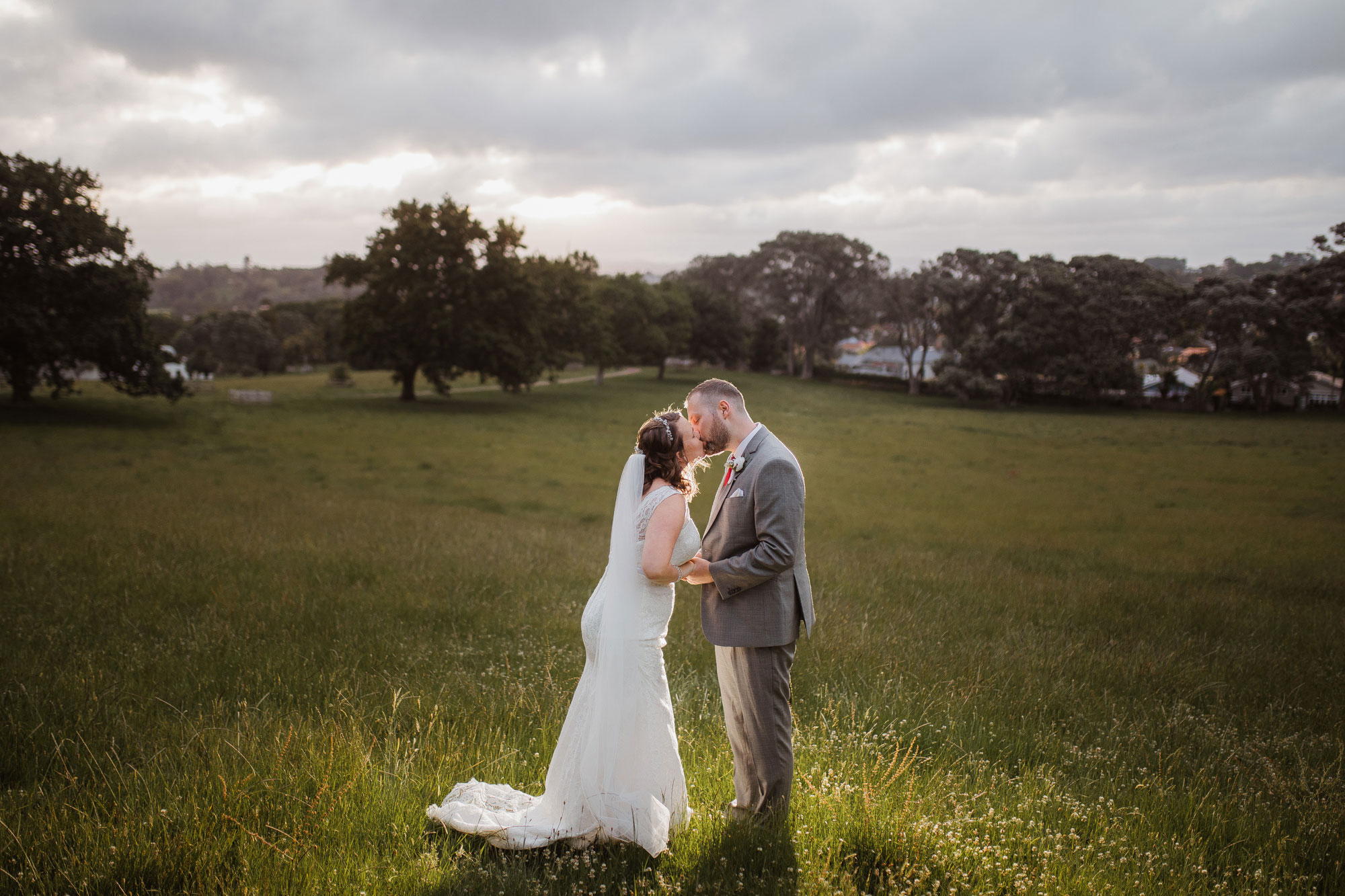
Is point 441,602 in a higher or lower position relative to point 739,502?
lower

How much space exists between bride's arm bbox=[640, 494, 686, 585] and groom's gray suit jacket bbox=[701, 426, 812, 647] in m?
0.28

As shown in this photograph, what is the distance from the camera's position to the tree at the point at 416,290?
140 ft

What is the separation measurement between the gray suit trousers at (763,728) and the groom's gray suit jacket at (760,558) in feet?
0.38

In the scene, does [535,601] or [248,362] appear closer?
[535,601]

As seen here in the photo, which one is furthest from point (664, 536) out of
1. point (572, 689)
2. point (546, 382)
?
point (546, 382)

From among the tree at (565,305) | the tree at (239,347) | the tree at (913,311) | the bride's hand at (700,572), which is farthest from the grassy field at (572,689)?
the tree at (239,347)

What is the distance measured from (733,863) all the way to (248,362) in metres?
89.2

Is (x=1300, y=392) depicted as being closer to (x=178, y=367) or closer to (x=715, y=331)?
(x=715, y=331)

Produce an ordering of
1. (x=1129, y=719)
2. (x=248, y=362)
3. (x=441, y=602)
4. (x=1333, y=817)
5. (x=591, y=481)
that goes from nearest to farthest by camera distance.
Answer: (x=1333, y=817) → (x=1129, y=719) → (x=441, y=602) → (x=591, y=481) → (x=248, y=362)

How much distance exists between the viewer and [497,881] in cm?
381

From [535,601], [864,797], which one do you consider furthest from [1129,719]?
[535,601]

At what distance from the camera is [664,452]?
163 inches

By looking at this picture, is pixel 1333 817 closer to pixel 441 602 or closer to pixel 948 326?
pixel 441 602

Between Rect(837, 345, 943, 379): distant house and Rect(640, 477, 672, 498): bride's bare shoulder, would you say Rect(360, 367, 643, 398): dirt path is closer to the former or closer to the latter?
Rect(837, 345, 943, 379): distant house
